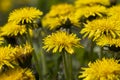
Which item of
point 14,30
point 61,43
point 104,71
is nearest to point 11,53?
point 61,43

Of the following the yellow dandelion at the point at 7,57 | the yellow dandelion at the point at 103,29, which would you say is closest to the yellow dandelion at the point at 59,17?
the yellow dandelion at the point at 103,29

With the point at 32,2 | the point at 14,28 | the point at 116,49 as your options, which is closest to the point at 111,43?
the point at 116,49

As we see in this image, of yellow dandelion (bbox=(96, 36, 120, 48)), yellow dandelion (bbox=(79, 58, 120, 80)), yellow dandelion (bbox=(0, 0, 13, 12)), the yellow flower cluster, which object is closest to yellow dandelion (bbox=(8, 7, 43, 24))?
the yellow flower cluster

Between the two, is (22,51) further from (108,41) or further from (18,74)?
(108,41)

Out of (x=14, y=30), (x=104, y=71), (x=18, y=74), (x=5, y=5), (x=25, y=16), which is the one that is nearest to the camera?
(x=104, y=71)

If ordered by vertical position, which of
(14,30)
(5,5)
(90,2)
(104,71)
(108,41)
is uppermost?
(5,5)

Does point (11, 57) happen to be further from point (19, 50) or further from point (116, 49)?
point (116, 49)

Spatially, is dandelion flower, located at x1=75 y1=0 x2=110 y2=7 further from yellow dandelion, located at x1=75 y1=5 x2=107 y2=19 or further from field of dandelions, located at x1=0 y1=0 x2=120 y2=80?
yellow dandelion, located at x1=75 y1=5 x2=107 y2=19

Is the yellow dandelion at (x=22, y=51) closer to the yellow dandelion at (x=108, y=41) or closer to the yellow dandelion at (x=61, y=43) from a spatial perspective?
the yellow dandelion at (x=61, y=43)

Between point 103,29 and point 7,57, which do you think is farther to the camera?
point 103,29
